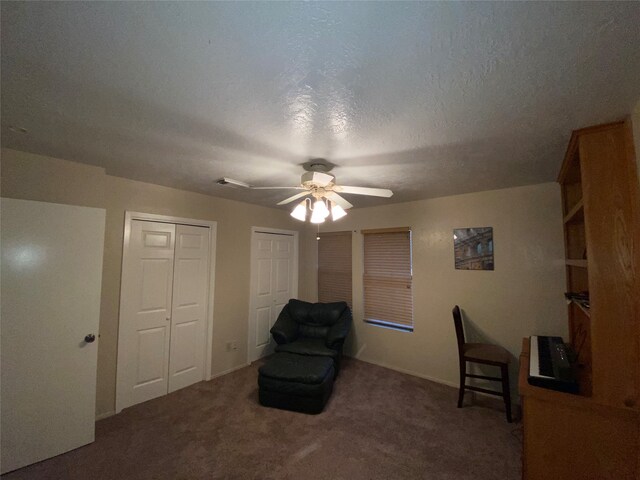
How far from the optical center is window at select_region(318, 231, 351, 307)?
4246 millimetres

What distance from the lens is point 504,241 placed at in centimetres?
288

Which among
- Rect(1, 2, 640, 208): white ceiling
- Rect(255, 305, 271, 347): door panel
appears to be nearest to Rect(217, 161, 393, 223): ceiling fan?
Rect(1, 2, 640, 208): white ceiling

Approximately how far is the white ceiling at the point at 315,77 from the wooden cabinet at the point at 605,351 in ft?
1.07

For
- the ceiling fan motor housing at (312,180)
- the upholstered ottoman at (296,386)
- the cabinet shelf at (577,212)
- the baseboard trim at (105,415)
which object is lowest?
the baseboard trim at (105,415)

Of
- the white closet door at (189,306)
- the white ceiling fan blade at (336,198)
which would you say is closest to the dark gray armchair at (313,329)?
the white closet door at (189,306)

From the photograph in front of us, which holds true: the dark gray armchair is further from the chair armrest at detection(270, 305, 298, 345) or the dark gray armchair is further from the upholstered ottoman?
the upholstered ottoman

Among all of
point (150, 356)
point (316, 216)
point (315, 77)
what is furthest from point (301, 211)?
point (150, 356)

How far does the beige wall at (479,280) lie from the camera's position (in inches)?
104

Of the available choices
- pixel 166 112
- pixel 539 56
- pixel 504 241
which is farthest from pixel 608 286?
pixel 166 112

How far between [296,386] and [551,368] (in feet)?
7.07

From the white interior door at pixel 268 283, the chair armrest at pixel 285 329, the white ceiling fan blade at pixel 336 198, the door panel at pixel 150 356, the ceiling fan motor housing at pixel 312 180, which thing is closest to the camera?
the ceiling fan motor housing at pixel 312 180

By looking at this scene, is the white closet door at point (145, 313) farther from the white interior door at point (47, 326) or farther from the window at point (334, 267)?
the window at point (334, 267)

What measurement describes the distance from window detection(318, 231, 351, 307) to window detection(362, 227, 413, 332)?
1.16ft

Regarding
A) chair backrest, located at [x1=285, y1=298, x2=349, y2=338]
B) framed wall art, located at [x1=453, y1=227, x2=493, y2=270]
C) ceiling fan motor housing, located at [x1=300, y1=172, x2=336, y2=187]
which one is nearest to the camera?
ceiling fan motor housing, located at [x1=300, y1=172, x2=336, y2=187]
